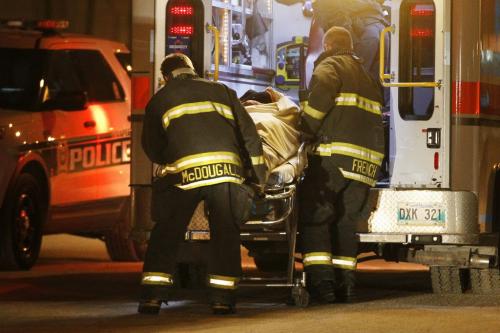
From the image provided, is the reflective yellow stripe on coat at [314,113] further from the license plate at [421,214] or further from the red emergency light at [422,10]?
the red emergency light at [422,10]

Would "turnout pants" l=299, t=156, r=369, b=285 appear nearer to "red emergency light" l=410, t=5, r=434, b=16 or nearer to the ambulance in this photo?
the ambulance

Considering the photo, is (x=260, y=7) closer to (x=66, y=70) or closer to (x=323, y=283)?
(x=66, y=70)

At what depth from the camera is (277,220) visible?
10258mm

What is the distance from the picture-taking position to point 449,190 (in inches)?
427

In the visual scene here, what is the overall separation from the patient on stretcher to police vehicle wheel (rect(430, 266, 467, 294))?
1534mm

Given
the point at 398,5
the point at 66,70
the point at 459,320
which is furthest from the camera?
the point at 66,70

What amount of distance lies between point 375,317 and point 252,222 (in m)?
1.23

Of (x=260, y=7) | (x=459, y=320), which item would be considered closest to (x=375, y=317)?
(x=459, y=320)

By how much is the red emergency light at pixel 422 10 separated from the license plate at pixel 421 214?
139 cm

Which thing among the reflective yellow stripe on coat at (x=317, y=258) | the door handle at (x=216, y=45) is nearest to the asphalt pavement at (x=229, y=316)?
the reflective yellow stripe on coat at (x=317, y=258)

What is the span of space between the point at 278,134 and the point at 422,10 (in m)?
1.40

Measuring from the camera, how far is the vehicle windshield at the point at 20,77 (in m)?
14.0

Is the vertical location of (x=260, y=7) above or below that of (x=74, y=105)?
above

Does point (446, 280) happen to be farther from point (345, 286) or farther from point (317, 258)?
point (317, 258)
